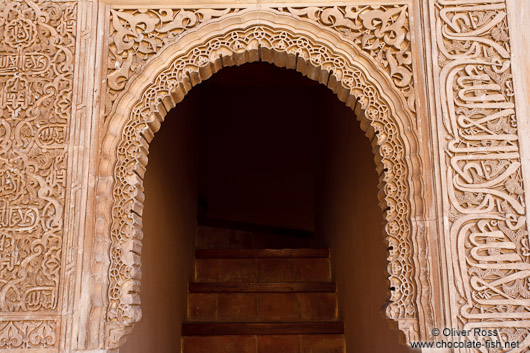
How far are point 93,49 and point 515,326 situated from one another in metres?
2.72

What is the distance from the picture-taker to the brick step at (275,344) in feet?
16.8

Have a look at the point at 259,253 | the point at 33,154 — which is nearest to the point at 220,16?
the point at 33,154

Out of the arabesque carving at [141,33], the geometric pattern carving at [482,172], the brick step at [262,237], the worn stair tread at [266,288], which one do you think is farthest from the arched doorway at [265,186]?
the arabesque carving at [141,33]

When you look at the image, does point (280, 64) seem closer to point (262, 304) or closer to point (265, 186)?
point (262, 304)

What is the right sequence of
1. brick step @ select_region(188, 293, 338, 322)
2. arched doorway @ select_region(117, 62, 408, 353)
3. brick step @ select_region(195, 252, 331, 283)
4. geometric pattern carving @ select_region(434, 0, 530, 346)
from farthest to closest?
brick step @ select_region(195, 252, 331, 283) < brick step @ select_region(188, 293, 338, 322) < arched doorway @ select_region(117, 62, 408, 353) < geometric pattern carving @ select_region(434, 0, 530, 346)

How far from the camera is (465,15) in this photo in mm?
3256

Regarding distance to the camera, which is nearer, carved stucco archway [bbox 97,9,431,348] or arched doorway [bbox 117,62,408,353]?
carved stucco archway [bbox 97,9,431,348]

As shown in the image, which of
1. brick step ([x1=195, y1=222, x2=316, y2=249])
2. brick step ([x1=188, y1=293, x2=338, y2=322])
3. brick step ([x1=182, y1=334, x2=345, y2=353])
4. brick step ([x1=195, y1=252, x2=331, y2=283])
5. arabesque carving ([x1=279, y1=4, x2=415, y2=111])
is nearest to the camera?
arabesque carving ([x1=279, y1=4, x2=415, y2=111])

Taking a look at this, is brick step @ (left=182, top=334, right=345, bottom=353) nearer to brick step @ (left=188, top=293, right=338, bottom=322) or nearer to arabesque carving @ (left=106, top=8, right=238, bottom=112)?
brick step @ (left=188, top=293, right=338, bottom=322)

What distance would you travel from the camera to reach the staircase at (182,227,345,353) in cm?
515

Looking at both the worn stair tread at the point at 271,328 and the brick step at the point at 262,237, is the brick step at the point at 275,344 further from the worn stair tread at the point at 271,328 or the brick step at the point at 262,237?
the brick step at the point at 262,237

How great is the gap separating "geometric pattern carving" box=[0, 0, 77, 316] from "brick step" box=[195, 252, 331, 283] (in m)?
3.06

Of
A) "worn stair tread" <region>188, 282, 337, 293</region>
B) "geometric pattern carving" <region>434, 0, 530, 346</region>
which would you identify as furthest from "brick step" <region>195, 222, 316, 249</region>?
"geometric pattern carving" <region>434, 0, 530, 346</region>

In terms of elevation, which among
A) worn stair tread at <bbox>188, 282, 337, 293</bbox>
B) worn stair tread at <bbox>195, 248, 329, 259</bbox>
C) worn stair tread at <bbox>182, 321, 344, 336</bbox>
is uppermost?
worn stair tread at <bbox>195, 248, 329, 259</bbox>
